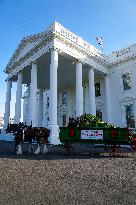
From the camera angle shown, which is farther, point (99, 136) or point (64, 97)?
point (64, 97)

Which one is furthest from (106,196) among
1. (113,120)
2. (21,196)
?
(113,120)

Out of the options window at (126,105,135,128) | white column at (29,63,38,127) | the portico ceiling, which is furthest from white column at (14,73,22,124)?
window at (126,105,135,128)

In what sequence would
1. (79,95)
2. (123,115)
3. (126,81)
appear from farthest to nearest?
(126,81), (123,115), (79,95)

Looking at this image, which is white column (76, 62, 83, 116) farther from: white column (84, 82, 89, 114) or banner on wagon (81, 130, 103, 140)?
banner on wagon (81, 130, 103, 140)

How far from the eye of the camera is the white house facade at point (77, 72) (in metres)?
23.2

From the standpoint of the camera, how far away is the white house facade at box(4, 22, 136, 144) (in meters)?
23.2

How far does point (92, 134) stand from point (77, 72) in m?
14.9

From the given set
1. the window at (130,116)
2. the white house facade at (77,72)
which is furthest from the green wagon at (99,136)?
the window at (130,116)

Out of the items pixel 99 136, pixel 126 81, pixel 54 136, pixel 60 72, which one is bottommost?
pixel 54 136

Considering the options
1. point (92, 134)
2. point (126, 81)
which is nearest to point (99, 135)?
point (92, 134)

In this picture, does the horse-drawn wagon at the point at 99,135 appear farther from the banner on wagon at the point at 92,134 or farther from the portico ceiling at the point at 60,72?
the portico ceiling at the point at 60,72

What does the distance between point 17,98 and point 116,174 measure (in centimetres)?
2312

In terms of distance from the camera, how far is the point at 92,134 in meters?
11.0

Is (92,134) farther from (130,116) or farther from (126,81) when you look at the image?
(126,81)
